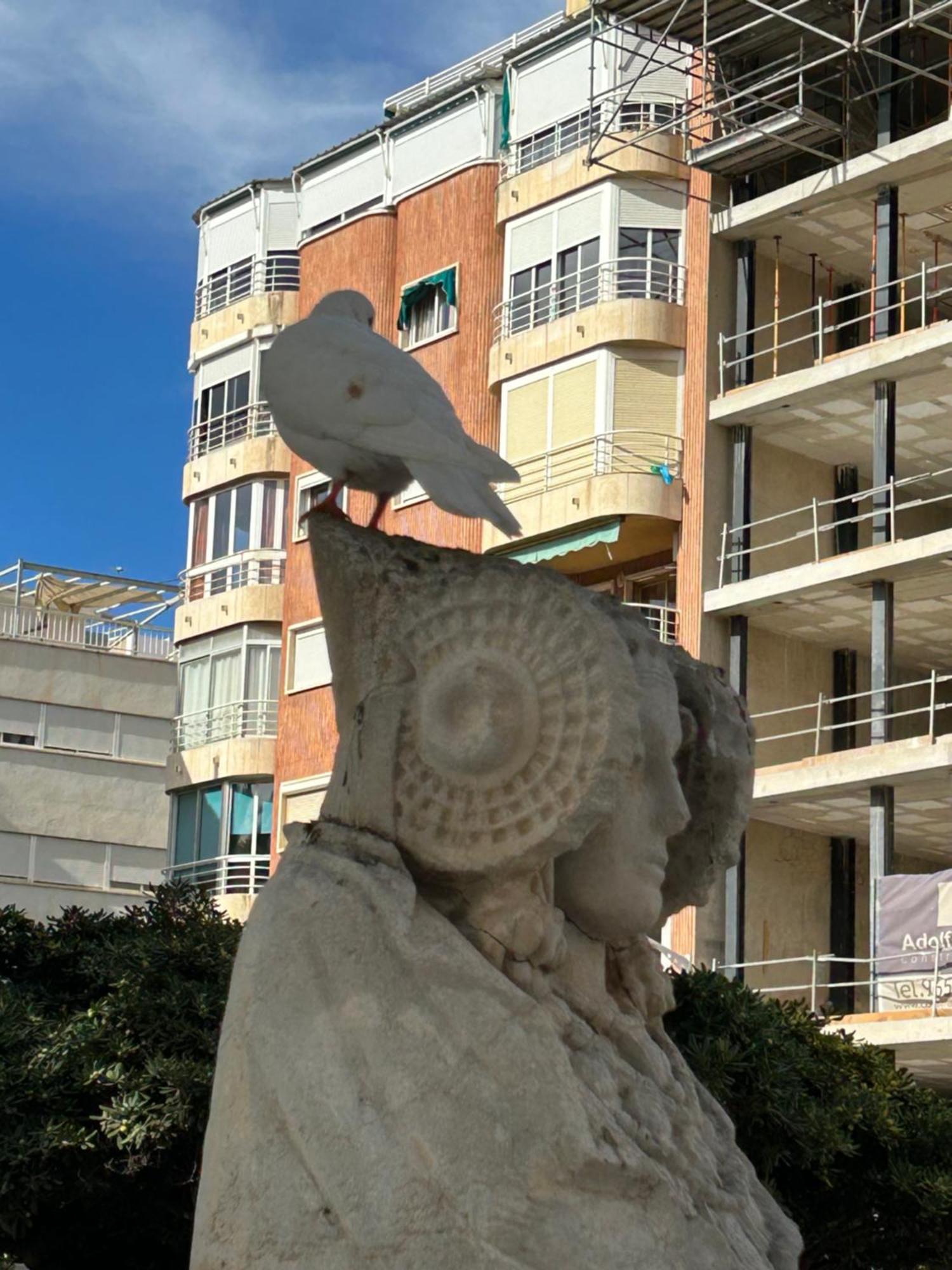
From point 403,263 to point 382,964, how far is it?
3461cm

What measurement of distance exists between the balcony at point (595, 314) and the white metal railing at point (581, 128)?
202 cm

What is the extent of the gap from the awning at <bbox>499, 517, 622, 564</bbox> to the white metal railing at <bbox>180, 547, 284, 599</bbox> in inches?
271

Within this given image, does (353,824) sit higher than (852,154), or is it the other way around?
(852,154)

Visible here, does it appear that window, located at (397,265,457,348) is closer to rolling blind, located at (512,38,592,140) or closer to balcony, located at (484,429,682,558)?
rolling blind, located at (512,38,592,140)

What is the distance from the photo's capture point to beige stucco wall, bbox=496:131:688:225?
3562 centimetres

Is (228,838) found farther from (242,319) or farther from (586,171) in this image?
(586,171)

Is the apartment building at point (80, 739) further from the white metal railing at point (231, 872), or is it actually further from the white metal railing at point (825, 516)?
the white metal railing at point (825, 516)

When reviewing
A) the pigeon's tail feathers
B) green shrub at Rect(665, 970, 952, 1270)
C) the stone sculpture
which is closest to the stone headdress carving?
the stone sculpture

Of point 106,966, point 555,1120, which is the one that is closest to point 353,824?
point 555,1120

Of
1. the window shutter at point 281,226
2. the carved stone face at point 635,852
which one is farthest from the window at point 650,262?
the carved stone face at point 635,852

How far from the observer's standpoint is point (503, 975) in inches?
225

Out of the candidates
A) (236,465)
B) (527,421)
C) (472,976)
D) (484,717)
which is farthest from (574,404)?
(472,976)

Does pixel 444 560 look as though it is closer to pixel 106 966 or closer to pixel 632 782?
pixel 632 782

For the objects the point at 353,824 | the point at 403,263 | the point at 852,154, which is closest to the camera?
the point at 353,824
